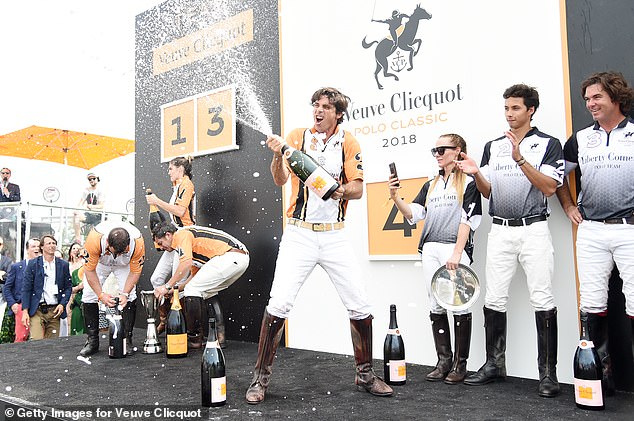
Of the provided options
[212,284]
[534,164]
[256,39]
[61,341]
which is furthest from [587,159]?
[61,341]

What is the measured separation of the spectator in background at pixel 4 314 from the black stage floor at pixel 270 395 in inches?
94.3

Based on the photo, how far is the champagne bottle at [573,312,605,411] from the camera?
279cm

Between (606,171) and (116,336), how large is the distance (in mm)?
3715

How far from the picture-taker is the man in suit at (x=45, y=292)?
626cm

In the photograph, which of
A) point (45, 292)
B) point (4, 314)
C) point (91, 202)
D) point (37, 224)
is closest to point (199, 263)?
point (45, 292)

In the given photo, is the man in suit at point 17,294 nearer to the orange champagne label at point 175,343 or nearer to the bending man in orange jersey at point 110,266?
the bending man in orange jersey at point 110,266

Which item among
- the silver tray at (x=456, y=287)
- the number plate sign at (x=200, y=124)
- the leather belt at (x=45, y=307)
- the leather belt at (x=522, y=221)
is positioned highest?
the number plate sign at (x=200, y=124)

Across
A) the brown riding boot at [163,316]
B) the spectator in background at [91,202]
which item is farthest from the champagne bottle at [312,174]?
the spectator in background at [91,202]

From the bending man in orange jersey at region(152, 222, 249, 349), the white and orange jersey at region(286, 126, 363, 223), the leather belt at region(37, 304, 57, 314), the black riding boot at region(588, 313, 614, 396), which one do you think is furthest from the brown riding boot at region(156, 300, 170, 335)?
the black riding boot at region(588, 313, 614, 396)

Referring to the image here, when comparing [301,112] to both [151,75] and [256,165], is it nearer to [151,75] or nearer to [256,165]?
[256,165]

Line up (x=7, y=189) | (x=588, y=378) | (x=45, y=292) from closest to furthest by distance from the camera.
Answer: (x=588, y=378)
(x=45, y=292)
(x=7, y=189)

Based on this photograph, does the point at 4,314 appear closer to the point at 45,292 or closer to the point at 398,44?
the point at 45,292

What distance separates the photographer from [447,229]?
3.68m

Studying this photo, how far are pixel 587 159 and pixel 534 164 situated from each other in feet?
0.94
